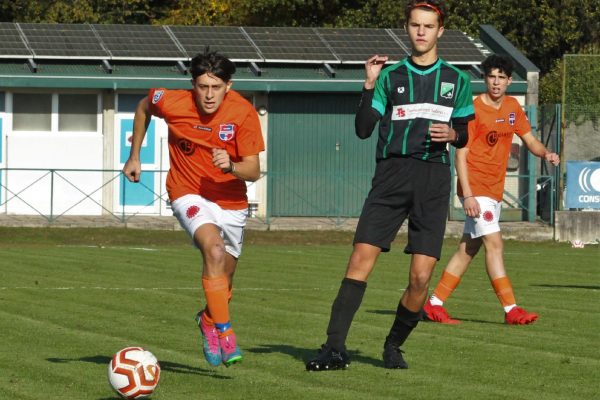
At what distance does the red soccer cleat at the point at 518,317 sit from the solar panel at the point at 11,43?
21.6 meters

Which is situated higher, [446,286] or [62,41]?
[62,41]

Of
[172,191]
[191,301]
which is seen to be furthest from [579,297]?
[172,191]

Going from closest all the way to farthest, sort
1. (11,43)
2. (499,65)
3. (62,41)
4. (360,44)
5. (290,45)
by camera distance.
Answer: (499,65) → (11,43) → (62,41) → (290,45) → (360,44)

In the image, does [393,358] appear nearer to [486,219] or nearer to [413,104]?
[413,104]

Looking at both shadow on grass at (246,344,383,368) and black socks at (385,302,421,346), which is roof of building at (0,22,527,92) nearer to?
shadow on grass at (246,344,383,368)

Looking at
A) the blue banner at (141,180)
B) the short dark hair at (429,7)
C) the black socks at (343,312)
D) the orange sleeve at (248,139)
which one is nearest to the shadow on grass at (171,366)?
the black socks at (343,312)

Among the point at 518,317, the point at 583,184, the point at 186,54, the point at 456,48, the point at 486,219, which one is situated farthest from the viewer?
the point at 456,48

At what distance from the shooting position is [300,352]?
32.3 ft

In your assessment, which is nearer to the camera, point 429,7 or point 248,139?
point 429,7

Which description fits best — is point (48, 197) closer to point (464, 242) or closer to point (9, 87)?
point (9, 87)

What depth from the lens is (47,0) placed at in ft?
147

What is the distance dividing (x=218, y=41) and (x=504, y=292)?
2191cm

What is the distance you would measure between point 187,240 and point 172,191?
17410 mm

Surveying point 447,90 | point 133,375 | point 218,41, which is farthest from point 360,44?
point 133,375
